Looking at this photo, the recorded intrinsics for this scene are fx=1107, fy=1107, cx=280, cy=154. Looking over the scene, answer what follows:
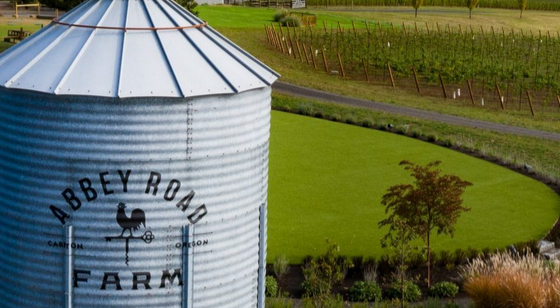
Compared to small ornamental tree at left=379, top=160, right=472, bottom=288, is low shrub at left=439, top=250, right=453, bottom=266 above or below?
below

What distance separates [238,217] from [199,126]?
51.7 inches

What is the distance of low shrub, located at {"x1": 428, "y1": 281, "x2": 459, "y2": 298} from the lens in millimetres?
20047

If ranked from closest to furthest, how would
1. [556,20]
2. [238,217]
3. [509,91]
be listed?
[238,217]
[509,91]
[556,20]

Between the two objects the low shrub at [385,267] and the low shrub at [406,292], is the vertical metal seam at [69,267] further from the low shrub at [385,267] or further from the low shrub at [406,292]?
the low shrub at [385,267]

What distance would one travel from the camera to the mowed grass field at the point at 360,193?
23.5 meters

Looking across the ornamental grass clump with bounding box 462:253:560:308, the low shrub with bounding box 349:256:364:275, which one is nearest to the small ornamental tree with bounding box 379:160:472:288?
the ornamental grass clump with bounding box 462:253:560:308

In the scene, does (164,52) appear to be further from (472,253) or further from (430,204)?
(472,253)

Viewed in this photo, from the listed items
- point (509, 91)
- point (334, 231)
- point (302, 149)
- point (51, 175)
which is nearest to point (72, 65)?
point (51, 175)

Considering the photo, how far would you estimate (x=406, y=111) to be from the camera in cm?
4047

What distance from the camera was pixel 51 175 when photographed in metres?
12.2

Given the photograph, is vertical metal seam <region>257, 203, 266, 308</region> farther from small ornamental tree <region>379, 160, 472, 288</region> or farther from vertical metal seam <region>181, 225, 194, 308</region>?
small ornamental tree <region>379, 160, 472, 288</region>

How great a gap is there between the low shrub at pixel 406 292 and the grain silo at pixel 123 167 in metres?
7.23

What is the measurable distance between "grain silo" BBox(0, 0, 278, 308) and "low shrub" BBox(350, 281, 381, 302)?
273 inches

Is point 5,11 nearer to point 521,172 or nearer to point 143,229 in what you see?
point 521,172
